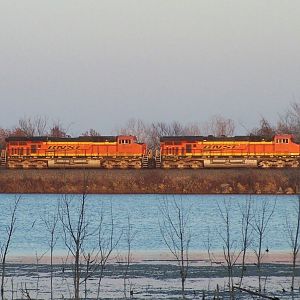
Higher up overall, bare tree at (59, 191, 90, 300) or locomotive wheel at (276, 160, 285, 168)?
locomotive wheel at (276, 160, 285, 168)

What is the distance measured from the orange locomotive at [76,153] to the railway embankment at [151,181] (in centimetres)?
299

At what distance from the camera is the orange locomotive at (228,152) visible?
7556 cm

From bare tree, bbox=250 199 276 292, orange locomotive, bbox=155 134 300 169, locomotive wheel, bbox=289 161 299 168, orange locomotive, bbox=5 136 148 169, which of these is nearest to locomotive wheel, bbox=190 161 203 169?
orange locomotive, bbox=155 134 300 169

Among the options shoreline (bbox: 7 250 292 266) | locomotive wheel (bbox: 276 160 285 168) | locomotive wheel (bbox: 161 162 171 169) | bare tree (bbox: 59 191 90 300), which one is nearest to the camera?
bare tree (bbox: 59 191 90 300)

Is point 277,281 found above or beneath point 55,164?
beneath

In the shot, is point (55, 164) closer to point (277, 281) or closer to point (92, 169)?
point (92, 169)

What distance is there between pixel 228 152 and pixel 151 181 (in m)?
9.05

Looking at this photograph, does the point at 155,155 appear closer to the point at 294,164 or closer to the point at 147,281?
the point at 294,164

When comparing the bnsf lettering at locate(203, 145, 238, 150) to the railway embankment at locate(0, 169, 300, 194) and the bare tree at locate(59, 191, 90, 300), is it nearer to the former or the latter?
the railway embankment at locate(0, 169, 300, 194)

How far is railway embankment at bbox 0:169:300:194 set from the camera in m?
70.1

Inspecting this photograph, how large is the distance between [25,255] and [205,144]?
168ft

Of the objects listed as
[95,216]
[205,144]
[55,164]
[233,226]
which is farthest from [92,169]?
[233,226]

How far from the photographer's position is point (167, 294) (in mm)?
18938

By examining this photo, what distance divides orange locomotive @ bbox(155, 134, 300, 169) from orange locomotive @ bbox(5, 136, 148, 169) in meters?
2.49
